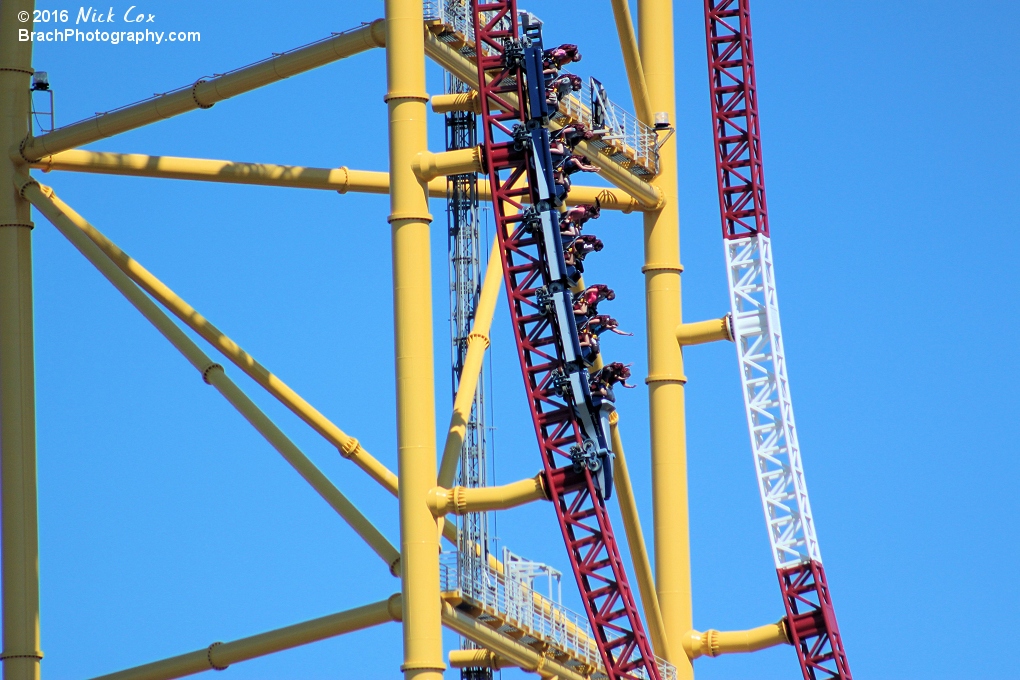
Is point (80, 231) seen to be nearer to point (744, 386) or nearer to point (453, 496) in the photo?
point (453, 496)

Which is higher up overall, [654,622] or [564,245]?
[564,245]

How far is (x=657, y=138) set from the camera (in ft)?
135

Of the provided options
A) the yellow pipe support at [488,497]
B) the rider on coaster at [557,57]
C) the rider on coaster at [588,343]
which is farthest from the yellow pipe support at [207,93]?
the yellow pipe support at [488,497]

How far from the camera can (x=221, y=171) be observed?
38.6 m

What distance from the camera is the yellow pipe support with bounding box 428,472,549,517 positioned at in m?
34.1

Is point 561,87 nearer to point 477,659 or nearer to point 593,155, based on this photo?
point 593,155

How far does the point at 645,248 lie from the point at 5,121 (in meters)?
10.9

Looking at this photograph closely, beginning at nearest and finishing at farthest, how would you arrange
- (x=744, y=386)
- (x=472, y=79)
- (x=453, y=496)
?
1. (x=453, y=496)
2. (x=472, y=79)
3. (x=744, y=386)

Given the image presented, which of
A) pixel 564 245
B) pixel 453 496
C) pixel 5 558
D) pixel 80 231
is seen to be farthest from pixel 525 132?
pixel 5 558

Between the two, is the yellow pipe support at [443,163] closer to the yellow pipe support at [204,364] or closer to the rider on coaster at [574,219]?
the rider on coaster at [574,219]

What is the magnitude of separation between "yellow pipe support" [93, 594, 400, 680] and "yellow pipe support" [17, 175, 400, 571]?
92 cm

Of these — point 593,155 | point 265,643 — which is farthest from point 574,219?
point 265,643

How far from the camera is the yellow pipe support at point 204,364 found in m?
35.8

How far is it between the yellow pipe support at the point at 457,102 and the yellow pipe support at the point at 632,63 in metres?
2.65
